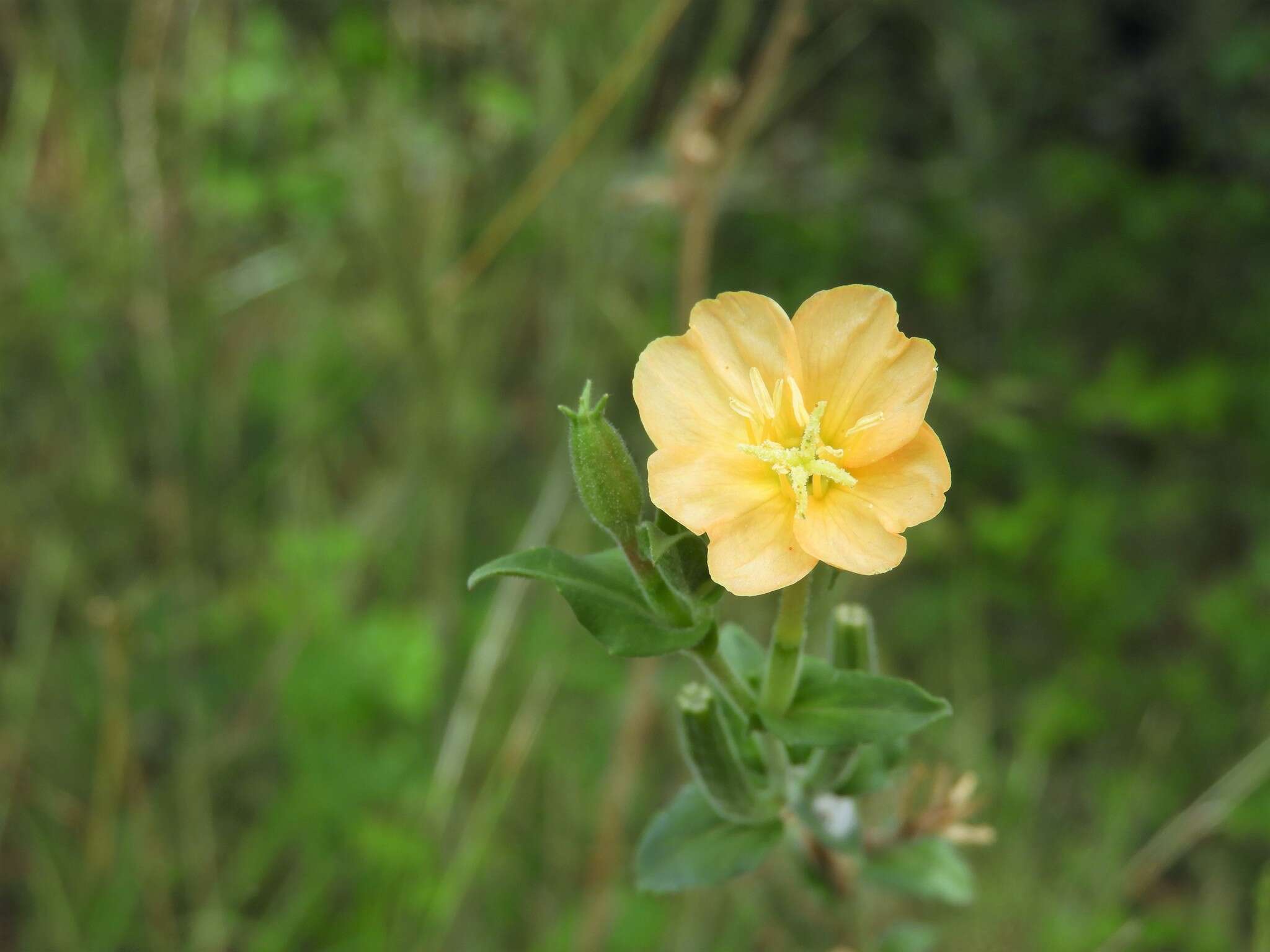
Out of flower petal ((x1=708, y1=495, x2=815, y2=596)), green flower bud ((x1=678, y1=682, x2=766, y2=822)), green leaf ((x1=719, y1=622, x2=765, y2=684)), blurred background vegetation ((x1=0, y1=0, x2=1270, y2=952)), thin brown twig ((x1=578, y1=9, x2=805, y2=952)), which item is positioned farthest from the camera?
blurred background vegetation ((x1=0, y1=0, x2=1270, y2=952))

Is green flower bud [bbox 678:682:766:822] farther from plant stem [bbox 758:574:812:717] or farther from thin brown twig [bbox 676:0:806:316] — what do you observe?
thin brown twig [bbox 676:0:806:316]

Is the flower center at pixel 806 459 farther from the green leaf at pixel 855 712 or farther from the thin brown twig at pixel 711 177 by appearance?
the thin brown twig at pixel 711 177

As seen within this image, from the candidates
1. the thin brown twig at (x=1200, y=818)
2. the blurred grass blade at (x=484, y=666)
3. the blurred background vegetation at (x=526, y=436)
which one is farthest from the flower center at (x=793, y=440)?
the blurred grass blade at (x=484, y=666)

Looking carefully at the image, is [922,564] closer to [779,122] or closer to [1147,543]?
[1147,543]

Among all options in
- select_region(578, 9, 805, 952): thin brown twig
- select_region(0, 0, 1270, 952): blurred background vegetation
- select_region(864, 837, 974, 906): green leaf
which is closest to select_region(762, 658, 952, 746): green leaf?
select_region(864, 837, 974, 906): green leaf

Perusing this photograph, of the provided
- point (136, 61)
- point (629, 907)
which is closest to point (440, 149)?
point (136, 61)

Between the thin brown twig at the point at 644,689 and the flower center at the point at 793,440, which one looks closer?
the flower center at the point at 793,440
